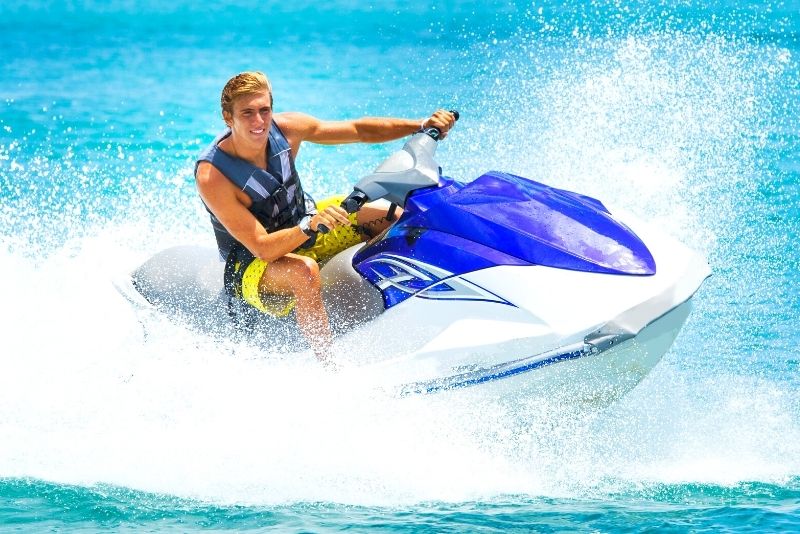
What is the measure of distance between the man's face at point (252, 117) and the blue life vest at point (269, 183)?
96 mm

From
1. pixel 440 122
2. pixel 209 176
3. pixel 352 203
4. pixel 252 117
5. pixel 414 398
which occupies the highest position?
pixel 440 122

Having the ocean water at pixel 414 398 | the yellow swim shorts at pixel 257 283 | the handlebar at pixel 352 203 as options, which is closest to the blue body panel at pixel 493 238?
the handlebar at pixel 352 203

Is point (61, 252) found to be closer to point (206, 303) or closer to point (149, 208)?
point (149, 208)

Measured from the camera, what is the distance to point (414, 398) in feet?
11.1

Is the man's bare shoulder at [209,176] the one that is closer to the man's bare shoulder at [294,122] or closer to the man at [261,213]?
the man at [261,213]

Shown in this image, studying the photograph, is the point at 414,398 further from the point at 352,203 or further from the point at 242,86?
the point at 242,86

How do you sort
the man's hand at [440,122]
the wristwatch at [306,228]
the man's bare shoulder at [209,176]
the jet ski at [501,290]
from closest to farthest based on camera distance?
1. the jet ski at [501,290]
2. the wristwatch at [306,228]
3. the man's bare shoulder at [209,176]
4. the man's hand at [440,122]

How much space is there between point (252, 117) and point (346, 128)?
2.27 feet

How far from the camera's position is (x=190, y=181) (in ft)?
24.6

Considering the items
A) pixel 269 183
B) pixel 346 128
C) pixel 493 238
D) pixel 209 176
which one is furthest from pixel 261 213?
pixel 493 238

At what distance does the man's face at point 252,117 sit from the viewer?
3.33 meters

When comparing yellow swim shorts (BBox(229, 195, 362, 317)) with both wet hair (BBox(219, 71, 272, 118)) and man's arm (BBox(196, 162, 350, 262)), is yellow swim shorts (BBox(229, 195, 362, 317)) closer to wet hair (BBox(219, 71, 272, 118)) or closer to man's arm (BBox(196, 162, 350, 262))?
man's arm (BBox(196, 162, 350, 262))

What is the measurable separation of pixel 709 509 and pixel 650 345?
520mm

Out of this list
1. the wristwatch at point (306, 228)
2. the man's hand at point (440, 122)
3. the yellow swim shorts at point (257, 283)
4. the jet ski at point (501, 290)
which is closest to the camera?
the jet ski at point (501, 290)
